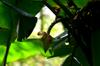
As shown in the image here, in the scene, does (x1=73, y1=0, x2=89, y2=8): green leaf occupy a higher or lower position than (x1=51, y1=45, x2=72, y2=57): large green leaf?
higher

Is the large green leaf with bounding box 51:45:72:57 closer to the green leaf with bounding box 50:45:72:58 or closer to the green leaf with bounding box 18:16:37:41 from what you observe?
the green leaf with bounding box 50:45:72:58

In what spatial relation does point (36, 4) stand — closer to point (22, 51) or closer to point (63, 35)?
point (63, 35)

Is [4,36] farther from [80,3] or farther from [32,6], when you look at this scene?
[80,3]

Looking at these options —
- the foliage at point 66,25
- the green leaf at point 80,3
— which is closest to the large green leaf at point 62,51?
the foliage at point 66,25

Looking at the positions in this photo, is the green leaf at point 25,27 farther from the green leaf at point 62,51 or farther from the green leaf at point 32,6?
the green leaf at point 62,51

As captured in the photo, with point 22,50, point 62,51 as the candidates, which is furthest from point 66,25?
point 22,50

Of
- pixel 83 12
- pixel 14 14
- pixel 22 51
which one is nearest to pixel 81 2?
pixel 83 12

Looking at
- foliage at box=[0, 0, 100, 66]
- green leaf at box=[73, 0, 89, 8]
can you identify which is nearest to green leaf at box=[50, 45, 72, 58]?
foliage at box=[0, 0, 100, 66]
